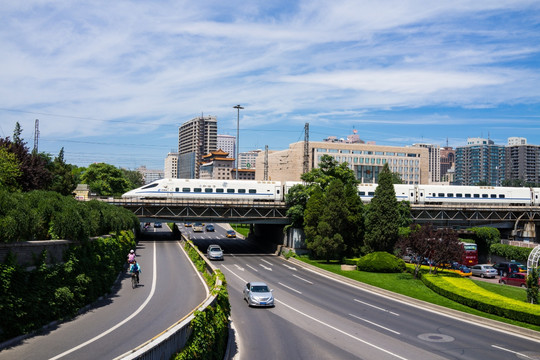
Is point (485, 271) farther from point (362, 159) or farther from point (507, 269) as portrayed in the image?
point (362, 159)

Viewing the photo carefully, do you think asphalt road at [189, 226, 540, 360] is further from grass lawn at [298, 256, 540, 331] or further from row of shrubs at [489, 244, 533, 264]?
row of shrubs at [489, 244, 533, 264]

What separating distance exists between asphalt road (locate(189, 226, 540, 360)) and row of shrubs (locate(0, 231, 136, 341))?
7755mm

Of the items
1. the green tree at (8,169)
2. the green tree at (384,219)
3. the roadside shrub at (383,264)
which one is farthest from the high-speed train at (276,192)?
the roadside shrub at (383,264)

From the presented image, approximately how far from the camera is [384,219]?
56000mm

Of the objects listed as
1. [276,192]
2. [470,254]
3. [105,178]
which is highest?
[105,178]

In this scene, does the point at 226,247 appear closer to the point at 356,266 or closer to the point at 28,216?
the point at 356,266

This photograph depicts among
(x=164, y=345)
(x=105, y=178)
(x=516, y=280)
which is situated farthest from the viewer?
(x=105, y=178)

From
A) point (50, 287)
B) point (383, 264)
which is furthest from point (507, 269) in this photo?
point (50, 287)

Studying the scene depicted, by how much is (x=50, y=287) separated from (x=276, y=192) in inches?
2196

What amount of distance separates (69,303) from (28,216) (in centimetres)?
406

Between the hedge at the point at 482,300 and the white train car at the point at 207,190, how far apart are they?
35.5 metres

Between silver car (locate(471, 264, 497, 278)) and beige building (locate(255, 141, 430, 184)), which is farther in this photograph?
beige building (locate(255, 141, 430, 184))

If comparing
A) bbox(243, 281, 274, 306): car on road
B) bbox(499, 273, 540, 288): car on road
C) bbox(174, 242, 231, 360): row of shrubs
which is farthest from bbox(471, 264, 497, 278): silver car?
bbox(174, 242, 231, 360): row of shrubs

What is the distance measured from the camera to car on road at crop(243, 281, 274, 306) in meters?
31.1
